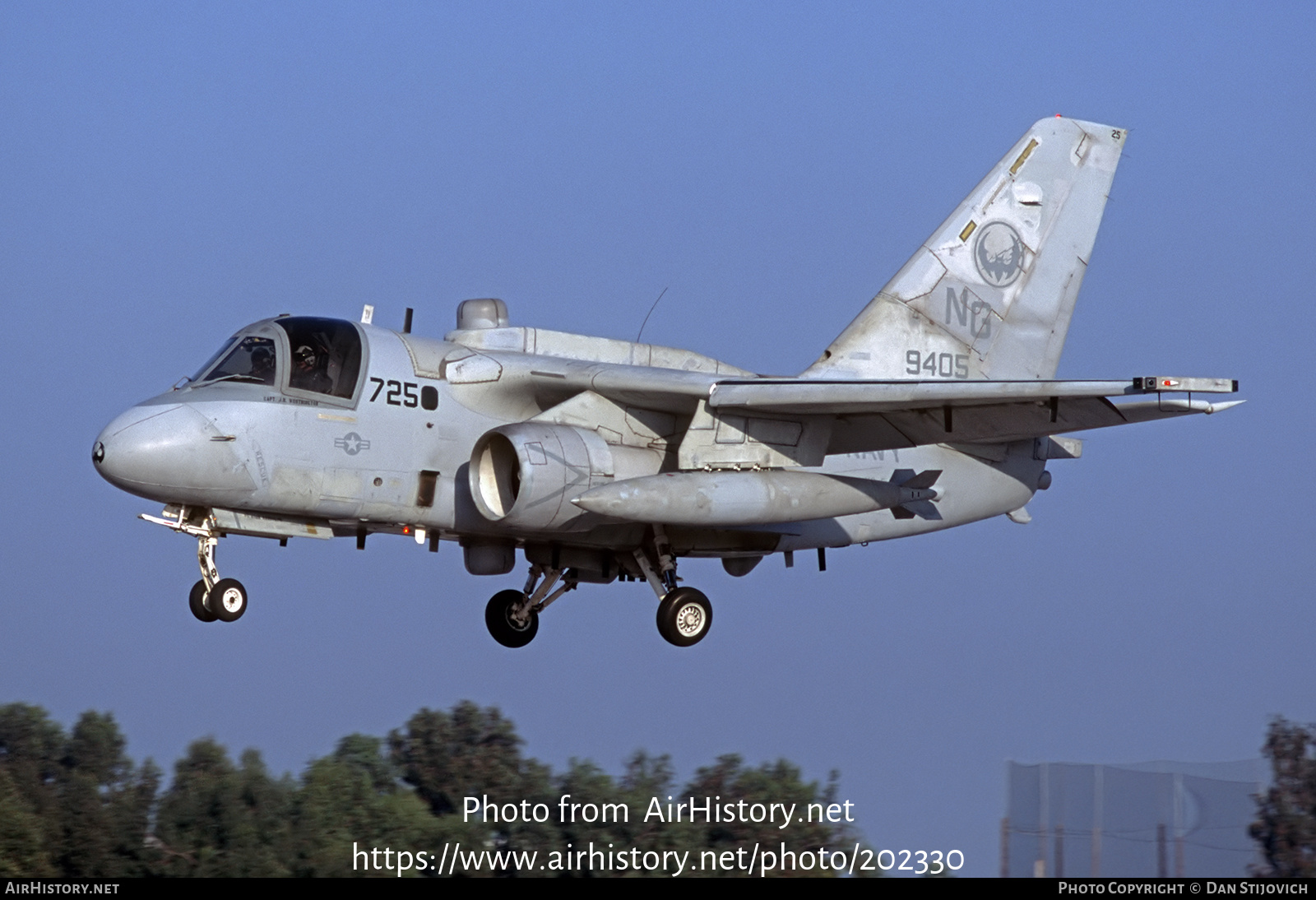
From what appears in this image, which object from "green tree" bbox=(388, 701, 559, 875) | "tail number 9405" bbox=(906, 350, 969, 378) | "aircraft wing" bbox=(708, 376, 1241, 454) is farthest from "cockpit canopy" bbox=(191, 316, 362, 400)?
Answer: "green tree" bbox=(388, 701, 559, 875)

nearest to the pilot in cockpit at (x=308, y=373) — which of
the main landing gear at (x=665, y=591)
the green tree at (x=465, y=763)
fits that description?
the main landing gear at (x=665, y=591)

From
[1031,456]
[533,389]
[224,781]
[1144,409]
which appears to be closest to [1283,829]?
[1031,456]

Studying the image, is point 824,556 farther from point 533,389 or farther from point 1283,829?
point 1283,829

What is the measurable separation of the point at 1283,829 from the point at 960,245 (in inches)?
335

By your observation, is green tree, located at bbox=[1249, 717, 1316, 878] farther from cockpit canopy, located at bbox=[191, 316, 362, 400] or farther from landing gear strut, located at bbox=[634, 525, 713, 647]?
cockpit canopy, located at bbox=[191, 316, 362, 400]

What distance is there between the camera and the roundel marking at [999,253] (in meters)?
18.7

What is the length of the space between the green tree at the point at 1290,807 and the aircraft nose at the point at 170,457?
10605 mm

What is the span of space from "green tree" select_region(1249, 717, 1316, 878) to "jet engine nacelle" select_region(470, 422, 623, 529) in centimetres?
773

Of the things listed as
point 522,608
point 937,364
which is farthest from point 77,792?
point 937,364

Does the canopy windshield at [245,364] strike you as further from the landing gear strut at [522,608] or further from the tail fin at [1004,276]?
the tail fin at [1004,276]

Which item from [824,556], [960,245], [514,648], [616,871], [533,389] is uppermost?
[960,245]

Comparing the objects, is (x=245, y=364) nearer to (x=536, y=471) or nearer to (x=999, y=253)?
(x=536, y=471)

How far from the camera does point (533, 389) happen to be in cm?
1633

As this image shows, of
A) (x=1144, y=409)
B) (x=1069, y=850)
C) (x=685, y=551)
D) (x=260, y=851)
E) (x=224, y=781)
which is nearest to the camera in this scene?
(x=1069, y=850)
